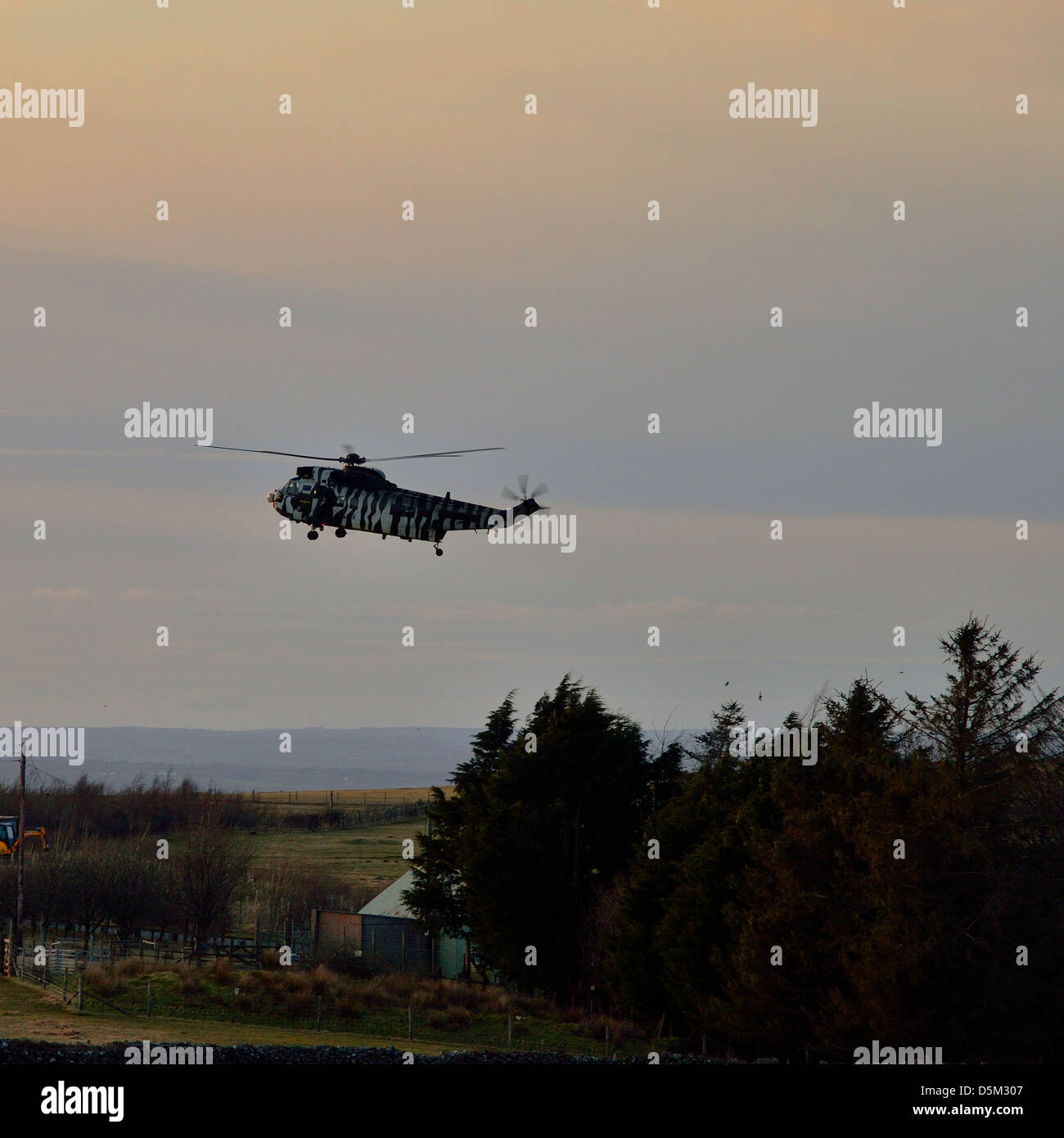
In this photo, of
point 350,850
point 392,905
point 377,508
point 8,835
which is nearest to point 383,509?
point 377,508

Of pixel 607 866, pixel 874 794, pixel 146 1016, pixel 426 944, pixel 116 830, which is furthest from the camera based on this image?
pixel 116 830

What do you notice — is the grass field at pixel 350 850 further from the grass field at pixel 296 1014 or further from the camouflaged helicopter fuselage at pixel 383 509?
the camouflaged helicopter fuselage at pixel 383 509

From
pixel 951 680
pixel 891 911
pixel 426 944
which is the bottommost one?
pixel 426 944

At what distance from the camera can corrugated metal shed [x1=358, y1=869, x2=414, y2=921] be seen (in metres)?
74.9

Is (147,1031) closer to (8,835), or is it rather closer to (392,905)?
(8,835)

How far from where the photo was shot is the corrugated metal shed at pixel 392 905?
7494 cm

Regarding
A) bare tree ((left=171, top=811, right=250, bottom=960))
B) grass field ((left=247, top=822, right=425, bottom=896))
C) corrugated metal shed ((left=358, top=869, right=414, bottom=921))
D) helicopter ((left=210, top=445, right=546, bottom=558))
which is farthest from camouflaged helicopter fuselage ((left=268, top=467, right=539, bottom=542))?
grass field ((left=247, top=822, right=425, bottom=896))

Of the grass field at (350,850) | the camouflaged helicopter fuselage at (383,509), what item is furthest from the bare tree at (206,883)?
the camouflaged helicopter fuselage at (383,509)

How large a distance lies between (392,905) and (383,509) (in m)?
31.3

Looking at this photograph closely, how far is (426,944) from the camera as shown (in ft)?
241

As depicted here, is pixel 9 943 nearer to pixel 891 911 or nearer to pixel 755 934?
pixel 755 934

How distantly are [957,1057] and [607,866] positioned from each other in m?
29.1
